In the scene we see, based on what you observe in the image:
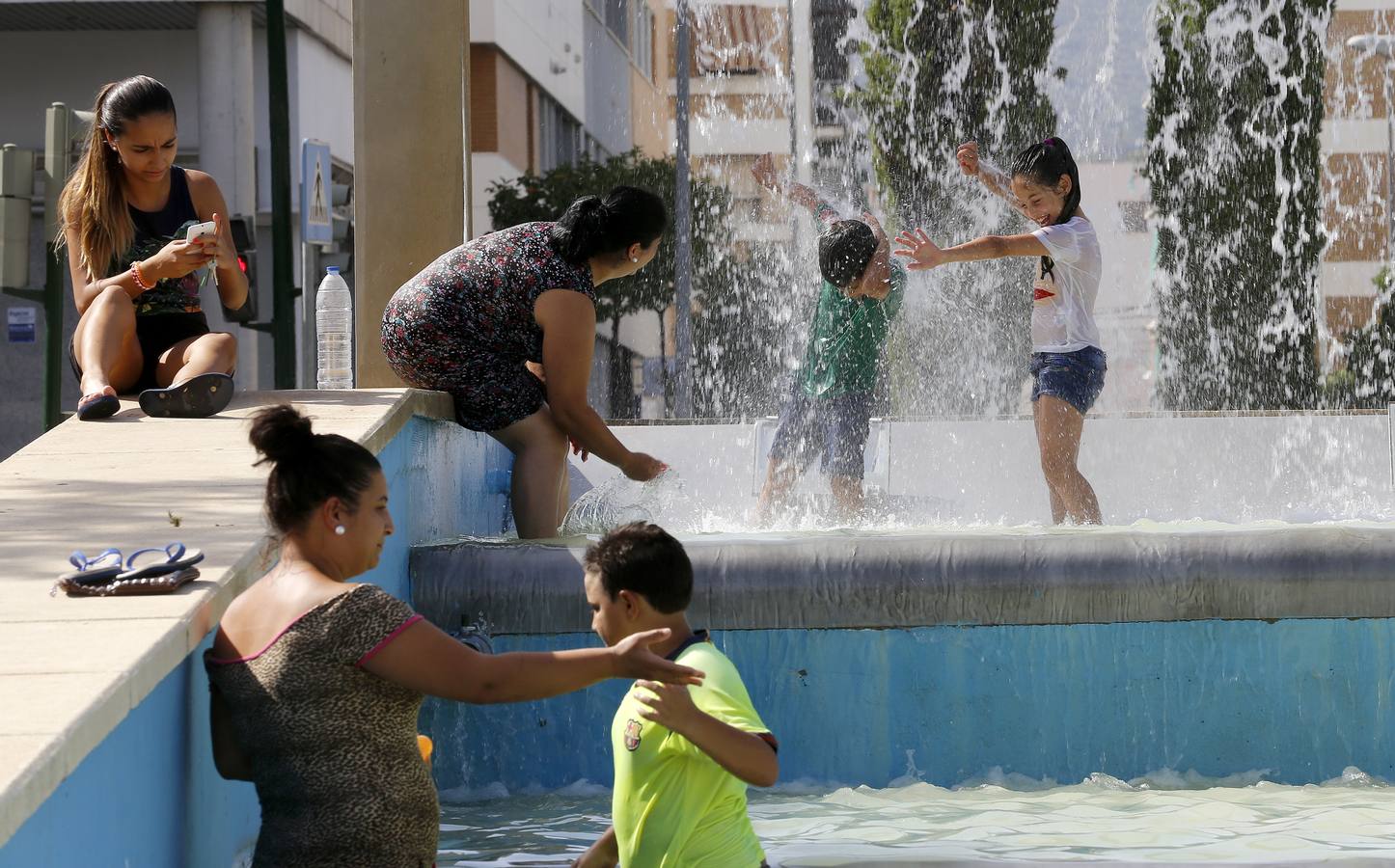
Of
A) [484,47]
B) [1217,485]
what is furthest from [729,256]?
[1217,485]

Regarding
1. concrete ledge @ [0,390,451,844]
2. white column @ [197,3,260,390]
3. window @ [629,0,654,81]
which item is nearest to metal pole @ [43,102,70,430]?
concrete ledge @ [0,390,451,844]

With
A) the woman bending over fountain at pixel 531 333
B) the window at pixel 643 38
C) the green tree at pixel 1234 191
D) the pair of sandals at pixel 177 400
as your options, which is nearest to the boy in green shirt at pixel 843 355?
the woman bending over fountain at pixel 531 333

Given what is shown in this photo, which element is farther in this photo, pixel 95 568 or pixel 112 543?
pixel 112 543

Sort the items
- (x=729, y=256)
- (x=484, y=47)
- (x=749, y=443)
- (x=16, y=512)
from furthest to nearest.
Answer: (x=484, y=47)
(x=729, y=256)
(x=749, y=443)
(x=16, y=512)

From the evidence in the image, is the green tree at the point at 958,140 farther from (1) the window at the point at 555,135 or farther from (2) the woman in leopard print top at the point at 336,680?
(1) the window at the point at 555,135

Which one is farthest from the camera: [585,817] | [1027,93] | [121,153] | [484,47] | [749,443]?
[484,47]

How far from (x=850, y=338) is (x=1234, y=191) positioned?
16.3 m

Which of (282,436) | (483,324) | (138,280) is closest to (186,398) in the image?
(138,280)

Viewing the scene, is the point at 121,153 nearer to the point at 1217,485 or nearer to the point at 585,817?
the point at 585,817

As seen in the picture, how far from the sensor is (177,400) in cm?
506

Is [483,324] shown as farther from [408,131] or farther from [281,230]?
[281,230]

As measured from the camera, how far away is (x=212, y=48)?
25.3 m

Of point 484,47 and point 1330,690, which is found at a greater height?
point 484,47

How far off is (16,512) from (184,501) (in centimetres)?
34
